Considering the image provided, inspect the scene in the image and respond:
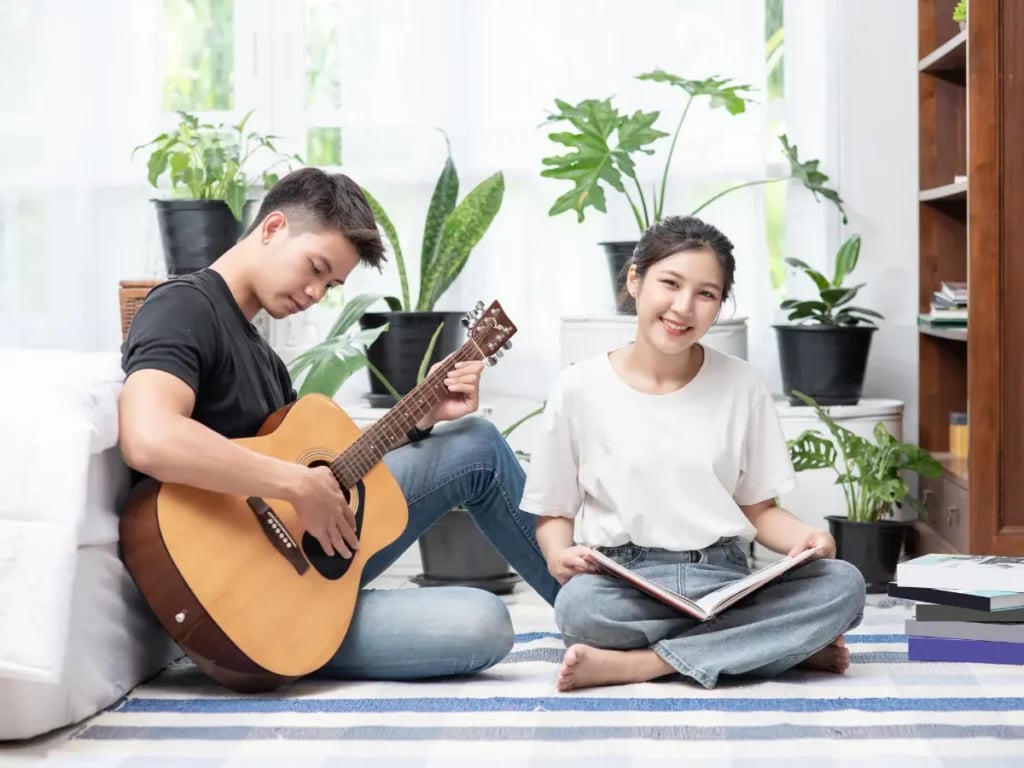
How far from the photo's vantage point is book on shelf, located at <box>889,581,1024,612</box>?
217 cm

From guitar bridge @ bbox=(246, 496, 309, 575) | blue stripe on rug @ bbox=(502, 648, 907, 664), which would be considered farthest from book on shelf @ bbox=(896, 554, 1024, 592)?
guitar bridge @ bbox=(246, 496, 309, 575)

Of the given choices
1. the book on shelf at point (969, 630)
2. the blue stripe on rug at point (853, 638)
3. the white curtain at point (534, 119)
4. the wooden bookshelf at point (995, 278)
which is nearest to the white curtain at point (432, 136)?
the white curtain at point (534, 119)

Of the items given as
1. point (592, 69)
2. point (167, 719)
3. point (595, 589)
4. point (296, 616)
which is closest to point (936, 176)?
point (592, 69)

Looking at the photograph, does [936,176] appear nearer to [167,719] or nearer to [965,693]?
[965,693]

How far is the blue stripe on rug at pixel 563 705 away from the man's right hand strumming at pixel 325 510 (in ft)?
0.76

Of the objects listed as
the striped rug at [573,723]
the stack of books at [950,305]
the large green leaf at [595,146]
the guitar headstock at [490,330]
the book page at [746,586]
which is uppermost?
the large green leaf at [595,146]

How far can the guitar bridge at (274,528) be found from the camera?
6.41 feet

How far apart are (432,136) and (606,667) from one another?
1964mm

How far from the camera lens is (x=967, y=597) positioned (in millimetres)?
2186

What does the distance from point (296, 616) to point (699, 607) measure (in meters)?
0.59

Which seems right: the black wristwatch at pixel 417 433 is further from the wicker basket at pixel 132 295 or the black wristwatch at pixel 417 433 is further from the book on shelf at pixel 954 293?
the book on shelf at pixel 954 293

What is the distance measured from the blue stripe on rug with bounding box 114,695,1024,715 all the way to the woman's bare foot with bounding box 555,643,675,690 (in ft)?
0.13

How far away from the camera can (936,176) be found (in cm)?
348

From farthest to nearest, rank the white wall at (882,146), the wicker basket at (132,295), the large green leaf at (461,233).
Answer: the white wall at (882,146) → the large green leaf at (461,233) → the wicker basket at (132,295)
